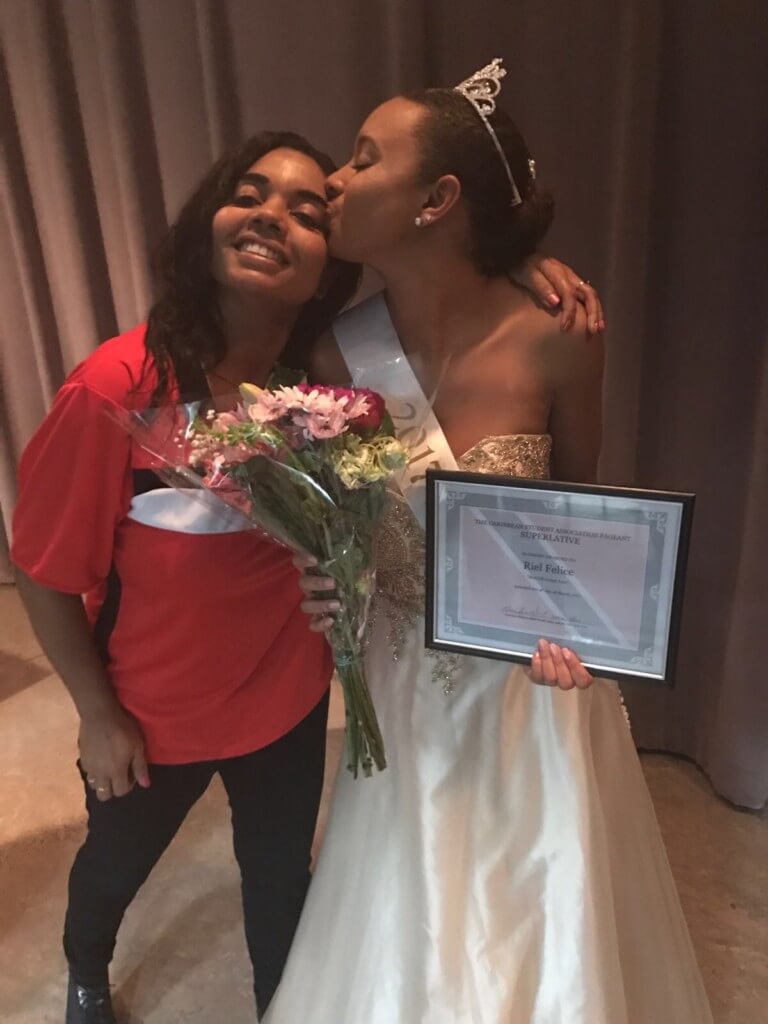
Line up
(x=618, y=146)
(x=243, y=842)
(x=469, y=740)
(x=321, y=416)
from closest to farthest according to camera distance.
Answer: (x=321, y=416) → (x=469, y=740) → (x=243, y=842) → (x=618, y=146)

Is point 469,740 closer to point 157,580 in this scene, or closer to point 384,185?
point 157,580

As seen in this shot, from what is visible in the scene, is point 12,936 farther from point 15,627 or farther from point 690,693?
point 690,693

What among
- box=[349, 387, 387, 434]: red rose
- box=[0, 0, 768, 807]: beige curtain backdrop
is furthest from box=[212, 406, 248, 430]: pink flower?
box=[0, 0, 768, 807]: beige curtain backdrop

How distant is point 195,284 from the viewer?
1102 millimetres

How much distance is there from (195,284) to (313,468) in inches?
15.5

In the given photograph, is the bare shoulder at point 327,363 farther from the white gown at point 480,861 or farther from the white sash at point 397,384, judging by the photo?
the white gown at point 480,861

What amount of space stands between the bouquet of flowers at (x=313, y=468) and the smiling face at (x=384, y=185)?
248mm

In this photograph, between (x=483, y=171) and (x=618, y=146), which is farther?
(x=618, y=146)

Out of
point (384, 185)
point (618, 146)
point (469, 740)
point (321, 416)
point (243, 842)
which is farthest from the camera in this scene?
point (618, 146)

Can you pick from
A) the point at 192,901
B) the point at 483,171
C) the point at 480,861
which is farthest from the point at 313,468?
the point at 192,901

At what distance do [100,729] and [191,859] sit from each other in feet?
2.64

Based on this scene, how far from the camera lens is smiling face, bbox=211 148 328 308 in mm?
1029

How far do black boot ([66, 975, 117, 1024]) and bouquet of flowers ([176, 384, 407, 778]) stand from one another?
87 cm

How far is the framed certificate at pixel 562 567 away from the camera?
873 mm
